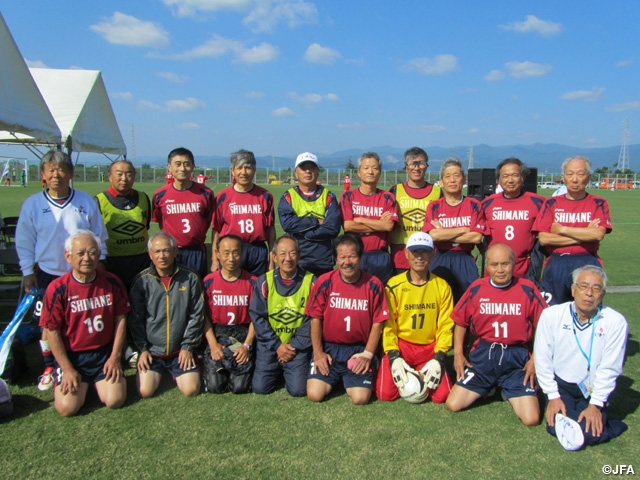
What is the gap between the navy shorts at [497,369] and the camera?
3709 millimetres

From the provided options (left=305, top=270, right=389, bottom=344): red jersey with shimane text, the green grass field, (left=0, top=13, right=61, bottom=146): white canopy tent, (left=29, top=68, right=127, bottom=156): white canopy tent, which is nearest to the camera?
the green grass field

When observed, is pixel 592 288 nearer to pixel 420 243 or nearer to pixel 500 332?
pixel 500 332

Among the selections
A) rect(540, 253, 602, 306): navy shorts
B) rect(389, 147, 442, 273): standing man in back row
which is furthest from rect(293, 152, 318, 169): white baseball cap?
rect(540, 253, 602, 306): navy shorts

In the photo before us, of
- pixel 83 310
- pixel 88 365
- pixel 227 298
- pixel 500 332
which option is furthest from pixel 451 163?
pixel 88 365

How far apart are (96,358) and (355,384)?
2109 millimetres

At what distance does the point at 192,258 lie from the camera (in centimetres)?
483

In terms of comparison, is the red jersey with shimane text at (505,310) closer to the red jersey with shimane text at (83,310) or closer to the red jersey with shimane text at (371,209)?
the red jersey with shimane text at (371,209)

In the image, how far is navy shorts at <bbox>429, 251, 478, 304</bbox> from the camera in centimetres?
443

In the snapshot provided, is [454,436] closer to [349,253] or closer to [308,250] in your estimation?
[349,253]

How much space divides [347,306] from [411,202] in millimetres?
1409

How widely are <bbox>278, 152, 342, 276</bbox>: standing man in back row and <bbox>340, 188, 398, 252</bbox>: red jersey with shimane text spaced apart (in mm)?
135

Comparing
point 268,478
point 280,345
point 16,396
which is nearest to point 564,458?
point 268,478

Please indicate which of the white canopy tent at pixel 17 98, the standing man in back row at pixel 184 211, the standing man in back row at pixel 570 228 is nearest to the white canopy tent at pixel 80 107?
the white canopy tent at pixel 17 98

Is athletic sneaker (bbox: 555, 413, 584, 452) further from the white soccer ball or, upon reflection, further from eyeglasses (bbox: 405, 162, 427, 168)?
eyeglasses (bbox: 405, 162, 427, 168)
